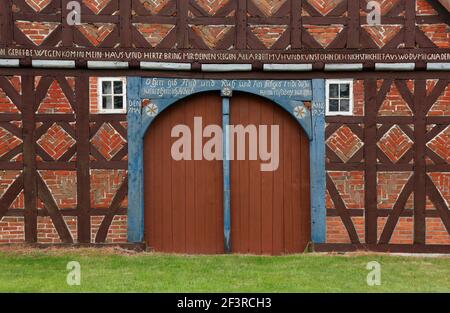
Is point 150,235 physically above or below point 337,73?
below

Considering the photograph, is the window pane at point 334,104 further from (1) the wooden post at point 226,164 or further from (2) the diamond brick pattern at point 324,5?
(1) the wooden post at point 226,164

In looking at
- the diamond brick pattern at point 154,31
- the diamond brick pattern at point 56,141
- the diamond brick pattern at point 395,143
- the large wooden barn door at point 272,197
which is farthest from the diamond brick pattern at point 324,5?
the diamond brick pattern at point 56,141

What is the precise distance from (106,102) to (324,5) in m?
4.18

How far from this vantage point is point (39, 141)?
11180 millimetres

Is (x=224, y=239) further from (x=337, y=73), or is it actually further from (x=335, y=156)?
(x=337, y=73)

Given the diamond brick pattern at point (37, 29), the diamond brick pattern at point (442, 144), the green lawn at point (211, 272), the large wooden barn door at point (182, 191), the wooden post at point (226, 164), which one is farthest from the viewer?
the large wooden barn door at point (182, 191)

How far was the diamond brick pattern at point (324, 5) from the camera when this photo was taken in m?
11.2

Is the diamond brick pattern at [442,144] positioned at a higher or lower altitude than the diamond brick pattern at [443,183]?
higher

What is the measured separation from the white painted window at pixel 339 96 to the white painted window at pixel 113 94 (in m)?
3.58

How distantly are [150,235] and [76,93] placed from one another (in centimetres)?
283

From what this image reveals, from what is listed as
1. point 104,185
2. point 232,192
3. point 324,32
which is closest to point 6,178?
point 104,185

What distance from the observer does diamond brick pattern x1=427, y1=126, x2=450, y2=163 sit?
11203 millimetres

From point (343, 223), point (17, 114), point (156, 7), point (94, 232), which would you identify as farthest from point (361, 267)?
point (17, 114)

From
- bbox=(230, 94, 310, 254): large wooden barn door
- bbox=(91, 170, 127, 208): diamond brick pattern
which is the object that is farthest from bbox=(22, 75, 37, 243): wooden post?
bbox=(230, 94, 310, 254): large wooden barn door
